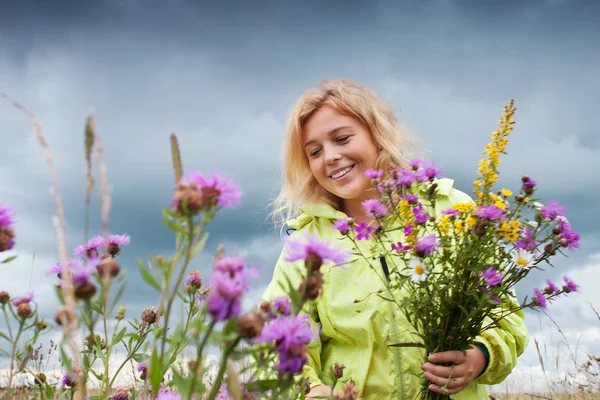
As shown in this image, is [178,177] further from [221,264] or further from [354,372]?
[354,372]

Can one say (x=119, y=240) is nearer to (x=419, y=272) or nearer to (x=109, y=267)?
(x=109, y=267)

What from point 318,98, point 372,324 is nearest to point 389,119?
point 318,98

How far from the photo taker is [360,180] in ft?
9.81

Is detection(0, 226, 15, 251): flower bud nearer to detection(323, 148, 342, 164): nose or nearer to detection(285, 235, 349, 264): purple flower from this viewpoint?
detection(285, 235, 349, 264): purple flower

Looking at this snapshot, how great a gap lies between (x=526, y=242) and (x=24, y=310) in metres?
1.59

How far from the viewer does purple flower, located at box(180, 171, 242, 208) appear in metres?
0.91

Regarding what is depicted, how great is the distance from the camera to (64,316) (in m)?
0.89

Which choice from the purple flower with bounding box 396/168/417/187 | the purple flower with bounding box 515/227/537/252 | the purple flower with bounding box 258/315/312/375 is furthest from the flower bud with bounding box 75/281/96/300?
the purple flower with bounding box 515/227/537/252

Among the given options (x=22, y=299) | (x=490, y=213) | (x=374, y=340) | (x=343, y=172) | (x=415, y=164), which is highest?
(x=343, y=172)

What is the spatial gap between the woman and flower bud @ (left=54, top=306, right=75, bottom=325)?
1222mm

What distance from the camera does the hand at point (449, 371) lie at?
6.55 feet

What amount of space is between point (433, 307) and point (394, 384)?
85cm

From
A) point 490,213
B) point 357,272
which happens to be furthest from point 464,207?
point 357,272

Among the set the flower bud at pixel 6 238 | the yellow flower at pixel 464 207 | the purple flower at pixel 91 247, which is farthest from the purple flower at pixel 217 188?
the yellow flower at pixel 464 207
